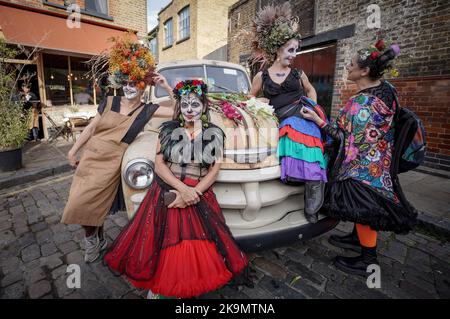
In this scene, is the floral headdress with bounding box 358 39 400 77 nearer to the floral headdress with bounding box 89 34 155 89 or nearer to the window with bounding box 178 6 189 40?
the floral headdress with bounding box 89 34 155 89

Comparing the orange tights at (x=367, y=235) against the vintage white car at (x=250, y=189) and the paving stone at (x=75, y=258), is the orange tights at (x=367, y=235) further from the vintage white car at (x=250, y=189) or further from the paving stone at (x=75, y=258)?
the paving stone at (x=75, y=258)

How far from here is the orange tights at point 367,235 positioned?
235 cm

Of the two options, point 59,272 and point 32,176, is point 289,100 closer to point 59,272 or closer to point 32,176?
point 59,272

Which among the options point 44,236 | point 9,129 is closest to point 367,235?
point 44,236

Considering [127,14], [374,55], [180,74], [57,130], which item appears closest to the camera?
[374,55]

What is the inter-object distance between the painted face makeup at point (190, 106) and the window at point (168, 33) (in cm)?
1994

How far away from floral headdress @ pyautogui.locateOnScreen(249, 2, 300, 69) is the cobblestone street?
85.8 inches

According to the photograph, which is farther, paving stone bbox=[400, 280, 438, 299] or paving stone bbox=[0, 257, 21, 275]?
paving stone bbox=[0, 257, 21, 275]

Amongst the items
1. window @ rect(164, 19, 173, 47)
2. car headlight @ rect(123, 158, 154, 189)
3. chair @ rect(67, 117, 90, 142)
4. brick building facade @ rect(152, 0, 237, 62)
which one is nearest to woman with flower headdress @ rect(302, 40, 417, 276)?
car headlight @ rect(123, 158, 154, 189)

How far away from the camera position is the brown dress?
7.61 ft

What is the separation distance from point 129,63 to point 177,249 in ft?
5.74

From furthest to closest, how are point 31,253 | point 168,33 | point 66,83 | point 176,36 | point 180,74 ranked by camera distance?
1. point 168,33
2. point 176,36
3. point 66,83
4. point 180,74
5. point 31,253

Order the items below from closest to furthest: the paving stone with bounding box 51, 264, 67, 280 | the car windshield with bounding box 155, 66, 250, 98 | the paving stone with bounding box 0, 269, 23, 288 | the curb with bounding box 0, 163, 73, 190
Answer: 1. the paving stone with bounding box 0, 269, 23, 288
2. the paving stone with bounding box 51, 264, 67, 280
3. the car windshield with bounding box 155, 66, 250, 98
4. the curb with bounding box 0, 163, 73, 190

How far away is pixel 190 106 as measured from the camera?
6.50 ft
